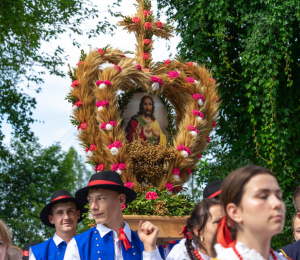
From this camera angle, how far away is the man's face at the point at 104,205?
2863 millimetres

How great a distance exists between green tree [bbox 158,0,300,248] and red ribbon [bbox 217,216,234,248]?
4.26 m

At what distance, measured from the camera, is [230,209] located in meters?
1.67

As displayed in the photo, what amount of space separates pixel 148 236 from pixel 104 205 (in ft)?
1.49

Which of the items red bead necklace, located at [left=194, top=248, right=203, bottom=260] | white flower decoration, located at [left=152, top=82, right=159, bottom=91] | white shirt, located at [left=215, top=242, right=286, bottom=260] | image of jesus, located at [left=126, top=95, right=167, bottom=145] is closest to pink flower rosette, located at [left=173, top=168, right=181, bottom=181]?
image of jesus, located at [left=126, top=95, right=167, bottom=145]

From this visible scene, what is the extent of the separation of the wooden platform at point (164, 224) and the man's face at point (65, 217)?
0.65 meters

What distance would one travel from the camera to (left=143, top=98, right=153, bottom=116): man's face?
13.8 feet

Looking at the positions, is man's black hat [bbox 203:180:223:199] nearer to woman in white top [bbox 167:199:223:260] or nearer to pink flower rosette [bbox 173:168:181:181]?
woman in white top [bbox 167:199:223:260]

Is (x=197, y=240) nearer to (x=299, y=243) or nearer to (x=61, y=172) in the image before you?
(x=299, y=243)

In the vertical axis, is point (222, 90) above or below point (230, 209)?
above

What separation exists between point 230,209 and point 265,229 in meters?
0.17

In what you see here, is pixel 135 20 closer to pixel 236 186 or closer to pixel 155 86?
pixel 155 86

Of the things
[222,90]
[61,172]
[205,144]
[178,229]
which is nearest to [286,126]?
[222,90]

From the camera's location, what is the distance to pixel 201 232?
2.90m

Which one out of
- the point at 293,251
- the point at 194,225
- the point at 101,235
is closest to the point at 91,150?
the point at 101,235
